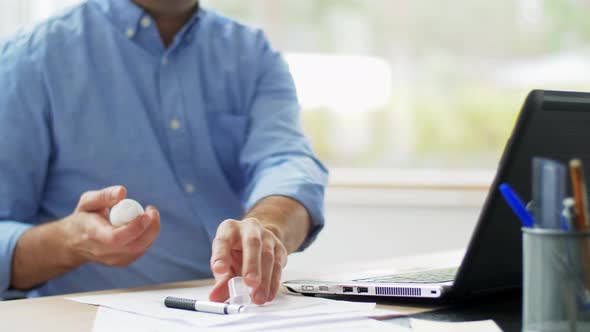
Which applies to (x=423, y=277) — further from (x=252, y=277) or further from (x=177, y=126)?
(x=177, y=126)

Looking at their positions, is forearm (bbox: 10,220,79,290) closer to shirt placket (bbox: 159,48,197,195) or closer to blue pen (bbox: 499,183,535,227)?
shirt placket (bbox: 159,48,197,195)

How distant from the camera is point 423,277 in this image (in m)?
Result: 0.97

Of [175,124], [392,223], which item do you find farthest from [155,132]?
[392,223]

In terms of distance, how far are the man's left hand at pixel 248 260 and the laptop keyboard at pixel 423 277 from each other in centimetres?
12

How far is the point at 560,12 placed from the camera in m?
2.60

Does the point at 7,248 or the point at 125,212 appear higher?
the point at 125,212

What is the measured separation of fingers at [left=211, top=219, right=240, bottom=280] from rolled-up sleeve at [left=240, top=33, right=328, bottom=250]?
33cm

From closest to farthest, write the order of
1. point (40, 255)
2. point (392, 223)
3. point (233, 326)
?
point (233, 326), point (40, 255), point (392, 223)

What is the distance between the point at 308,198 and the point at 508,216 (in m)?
0.55

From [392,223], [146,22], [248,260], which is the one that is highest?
[146,22]

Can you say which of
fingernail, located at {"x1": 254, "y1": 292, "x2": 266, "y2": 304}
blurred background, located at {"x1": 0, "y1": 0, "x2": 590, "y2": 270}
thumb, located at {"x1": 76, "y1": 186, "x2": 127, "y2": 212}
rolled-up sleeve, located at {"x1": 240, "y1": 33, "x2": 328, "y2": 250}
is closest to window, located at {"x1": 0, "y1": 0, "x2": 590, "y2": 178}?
blurred background, located at {"x1": 0, "y1": 0, "x2": 590, "y2": 270}

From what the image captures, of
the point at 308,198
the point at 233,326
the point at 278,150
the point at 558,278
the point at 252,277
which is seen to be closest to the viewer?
the point at 558,278

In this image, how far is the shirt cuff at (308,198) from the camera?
50.1 inches

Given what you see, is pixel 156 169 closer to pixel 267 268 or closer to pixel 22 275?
pixel 22 275
